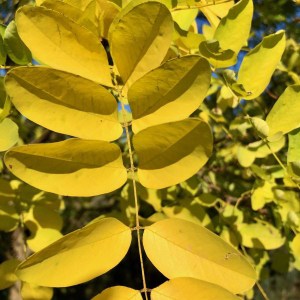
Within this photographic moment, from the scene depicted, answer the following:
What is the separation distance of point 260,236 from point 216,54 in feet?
1.51

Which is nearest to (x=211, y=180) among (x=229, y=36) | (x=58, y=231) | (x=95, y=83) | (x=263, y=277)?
(x=263, y=277)

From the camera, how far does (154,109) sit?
0.62 metres

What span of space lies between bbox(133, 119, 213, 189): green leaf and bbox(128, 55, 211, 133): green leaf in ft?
0.08

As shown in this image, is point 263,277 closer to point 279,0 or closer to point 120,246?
point 120,246

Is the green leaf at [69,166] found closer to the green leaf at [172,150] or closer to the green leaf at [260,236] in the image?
the green leaf at [172,150]

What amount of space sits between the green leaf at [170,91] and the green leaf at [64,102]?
0.04 metres

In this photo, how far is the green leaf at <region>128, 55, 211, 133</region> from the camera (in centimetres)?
56

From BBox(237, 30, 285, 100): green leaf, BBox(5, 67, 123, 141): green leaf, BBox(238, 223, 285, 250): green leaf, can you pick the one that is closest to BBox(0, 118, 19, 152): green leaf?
BBox(5, 67, 123, 141): green leaf

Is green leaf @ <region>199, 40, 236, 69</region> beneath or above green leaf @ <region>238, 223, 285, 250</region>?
above

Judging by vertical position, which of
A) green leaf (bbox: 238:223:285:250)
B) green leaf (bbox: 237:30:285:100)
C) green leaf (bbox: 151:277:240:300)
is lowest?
green leaf (bbox: 238:223:285:250)

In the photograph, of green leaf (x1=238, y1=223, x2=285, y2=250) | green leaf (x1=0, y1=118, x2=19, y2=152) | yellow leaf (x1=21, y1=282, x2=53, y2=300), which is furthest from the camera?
green leaf (x1=238, y1=223, x2=285, y2=250)

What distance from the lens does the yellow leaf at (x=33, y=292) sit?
79cm

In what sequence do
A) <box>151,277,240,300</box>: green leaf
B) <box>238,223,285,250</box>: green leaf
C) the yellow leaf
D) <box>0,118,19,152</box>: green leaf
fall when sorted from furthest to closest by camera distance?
1. <box>238,223,285,250</box>: green leaf
2. the yellow leaf
3. <box>0,118,19,152</box>: green leaf
4. <box>151,277,240,300</box>: green leaf

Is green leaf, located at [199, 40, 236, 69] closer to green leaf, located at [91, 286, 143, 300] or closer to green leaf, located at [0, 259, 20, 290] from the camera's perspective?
green leaf, located at [91, 286, 143, 300]
